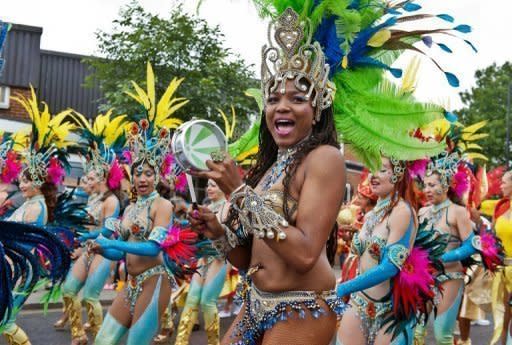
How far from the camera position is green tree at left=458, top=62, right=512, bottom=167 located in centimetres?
3622

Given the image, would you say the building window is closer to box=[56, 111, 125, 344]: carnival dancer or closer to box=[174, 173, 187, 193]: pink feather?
box=[174, 173, 187, 193]: pink feather

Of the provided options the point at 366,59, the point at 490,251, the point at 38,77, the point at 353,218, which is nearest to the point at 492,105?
the point at 38,77

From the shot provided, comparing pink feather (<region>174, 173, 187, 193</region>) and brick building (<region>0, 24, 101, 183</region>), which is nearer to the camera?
pink feather (<region>174, 173, 187, 193</region>)

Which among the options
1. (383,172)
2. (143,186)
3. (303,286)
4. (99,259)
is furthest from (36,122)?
(303,286)

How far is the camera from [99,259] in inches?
292

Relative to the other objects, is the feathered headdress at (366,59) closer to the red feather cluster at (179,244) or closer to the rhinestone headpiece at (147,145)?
the red feather cluster at (179,244)

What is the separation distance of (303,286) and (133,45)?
48.0 ft

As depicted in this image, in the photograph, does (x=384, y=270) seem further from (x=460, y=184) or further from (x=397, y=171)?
(x=460, y=184)

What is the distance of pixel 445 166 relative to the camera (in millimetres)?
7027

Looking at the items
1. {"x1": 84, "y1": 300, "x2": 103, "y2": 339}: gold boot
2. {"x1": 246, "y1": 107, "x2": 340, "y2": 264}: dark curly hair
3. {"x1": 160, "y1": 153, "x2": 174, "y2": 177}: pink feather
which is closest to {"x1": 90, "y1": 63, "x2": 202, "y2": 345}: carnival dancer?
{"x1": 160, "y1": 153, "x2": 174, "y2": 177}: pink feather

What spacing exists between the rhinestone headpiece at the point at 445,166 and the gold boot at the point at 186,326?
9.40 feet

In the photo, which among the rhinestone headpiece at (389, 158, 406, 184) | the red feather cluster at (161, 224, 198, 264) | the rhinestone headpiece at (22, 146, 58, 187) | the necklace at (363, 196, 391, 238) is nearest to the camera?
the necklace at (363, 196, 391, 238)

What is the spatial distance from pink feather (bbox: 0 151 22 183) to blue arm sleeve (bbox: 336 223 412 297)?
5058 mm

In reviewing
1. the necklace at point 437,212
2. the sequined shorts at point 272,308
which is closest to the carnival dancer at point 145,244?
the sequined shorts at point 272,308
